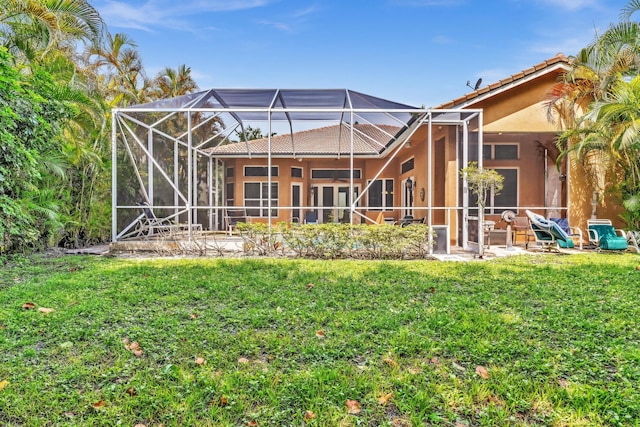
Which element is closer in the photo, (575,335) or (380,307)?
(575,335)

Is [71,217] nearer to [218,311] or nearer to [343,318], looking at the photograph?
[218,311]

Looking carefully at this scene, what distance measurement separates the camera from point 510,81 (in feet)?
36.2

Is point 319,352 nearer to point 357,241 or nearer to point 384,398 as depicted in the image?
point 384,398

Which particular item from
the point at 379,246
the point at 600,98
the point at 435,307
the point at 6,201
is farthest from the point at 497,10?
the point at 6,201

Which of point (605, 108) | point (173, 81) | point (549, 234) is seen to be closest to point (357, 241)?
point (549, 234)

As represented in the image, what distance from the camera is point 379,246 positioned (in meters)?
8.76

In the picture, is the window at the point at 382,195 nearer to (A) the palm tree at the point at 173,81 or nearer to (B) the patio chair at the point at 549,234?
(B) the patio chair at the point at 549,234

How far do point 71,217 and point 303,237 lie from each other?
6.01 metres

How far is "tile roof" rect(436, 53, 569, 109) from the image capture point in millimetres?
10906

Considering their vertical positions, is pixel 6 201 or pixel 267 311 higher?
pixel 6 201

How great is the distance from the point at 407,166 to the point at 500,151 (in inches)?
161

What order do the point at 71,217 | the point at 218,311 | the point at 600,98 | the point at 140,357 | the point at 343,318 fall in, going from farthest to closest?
the point at 600,98 < the point at 71,217 < the point at 218,311 < the point at 343,318 < the point at 140,357

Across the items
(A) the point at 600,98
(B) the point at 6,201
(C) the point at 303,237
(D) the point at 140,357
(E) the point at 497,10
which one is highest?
(E) the point at 497,10

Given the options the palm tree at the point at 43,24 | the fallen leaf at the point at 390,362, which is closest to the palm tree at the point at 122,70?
the palm tree at the point at 43,24
